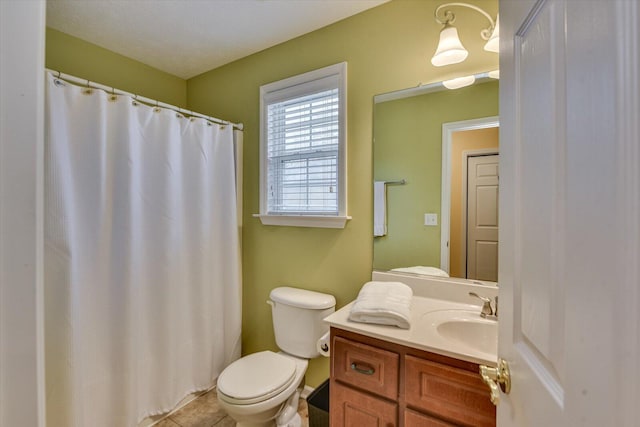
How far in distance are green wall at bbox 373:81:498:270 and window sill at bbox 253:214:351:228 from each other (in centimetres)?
26

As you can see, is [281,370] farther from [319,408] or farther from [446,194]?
[446,194]

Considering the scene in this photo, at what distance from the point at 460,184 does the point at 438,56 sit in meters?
0.62

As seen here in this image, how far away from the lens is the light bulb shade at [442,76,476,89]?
4.59 ft

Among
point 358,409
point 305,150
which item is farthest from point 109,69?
point 358,409

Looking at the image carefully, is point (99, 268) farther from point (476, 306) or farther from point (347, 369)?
point (476, 306)

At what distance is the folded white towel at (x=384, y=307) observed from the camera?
118 cm

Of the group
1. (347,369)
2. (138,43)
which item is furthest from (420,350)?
(138,43)

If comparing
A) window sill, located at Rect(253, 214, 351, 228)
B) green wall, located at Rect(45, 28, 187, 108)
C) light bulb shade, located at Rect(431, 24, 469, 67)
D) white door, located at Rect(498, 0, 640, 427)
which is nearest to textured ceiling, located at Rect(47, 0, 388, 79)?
green wall, located at Rect(45, 28, 187, 108)

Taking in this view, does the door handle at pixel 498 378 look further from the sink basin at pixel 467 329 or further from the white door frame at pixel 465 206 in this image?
the white door frame at pixel 465 206

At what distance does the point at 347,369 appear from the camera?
4.00ft

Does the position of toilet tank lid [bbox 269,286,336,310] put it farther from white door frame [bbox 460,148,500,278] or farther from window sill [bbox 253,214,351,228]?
white door frame [bbox 460,148,500,278]

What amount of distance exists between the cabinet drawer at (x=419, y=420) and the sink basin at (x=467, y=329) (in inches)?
12.1

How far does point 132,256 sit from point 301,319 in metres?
1.03

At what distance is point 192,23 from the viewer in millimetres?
1810
